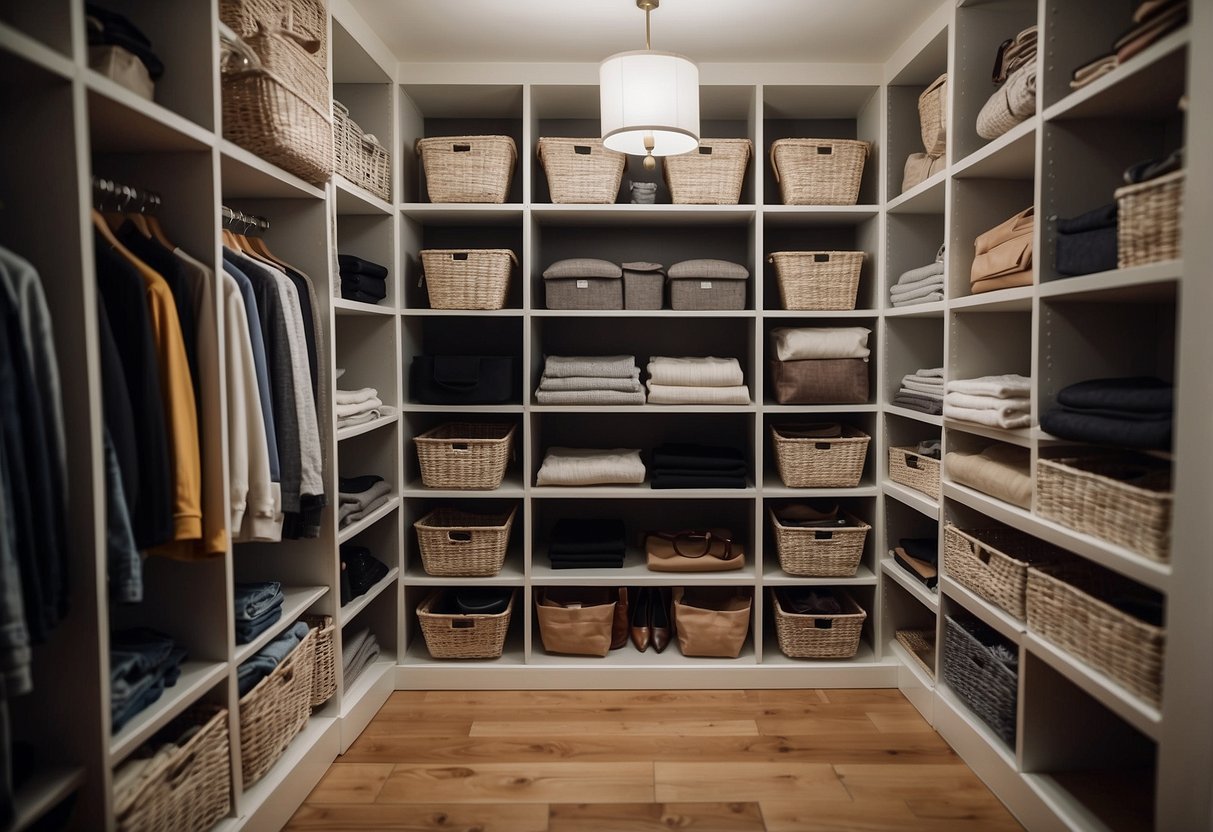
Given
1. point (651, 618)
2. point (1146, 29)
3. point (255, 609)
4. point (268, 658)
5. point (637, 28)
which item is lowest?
point (651, 618)

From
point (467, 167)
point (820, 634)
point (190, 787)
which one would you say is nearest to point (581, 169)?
point (467, 167)

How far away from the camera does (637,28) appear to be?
2.56 metres

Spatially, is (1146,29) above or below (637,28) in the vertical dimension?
below

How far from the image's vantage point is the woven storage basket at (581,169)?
9.29 ft

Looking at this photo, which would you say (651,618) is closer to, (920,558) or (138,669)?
(920,558)

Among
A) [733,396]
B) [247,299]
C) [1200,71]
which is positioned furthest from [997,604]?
[247,299]

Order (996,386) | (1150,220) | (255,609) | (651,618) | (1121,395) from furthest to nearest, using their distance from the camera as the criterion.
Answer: (651,618) → (996,386) → (255,609) → (1121,395) → (1150,220)

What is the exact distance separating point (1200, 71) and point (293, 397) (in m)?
2.05

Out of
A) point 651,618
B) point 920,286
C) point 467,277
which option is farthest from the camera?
point 651,618

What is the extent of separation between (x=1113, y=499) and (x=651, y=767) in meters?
1.47

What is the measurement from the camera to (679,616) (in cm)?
293

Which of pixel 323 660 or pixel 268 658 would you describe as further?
pixel 323 660

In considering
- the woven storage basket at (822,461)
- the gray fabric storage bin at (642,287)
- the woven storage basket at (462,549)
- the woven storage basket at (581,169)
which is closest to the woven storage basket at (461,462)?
the woven storage basket at (462,549)

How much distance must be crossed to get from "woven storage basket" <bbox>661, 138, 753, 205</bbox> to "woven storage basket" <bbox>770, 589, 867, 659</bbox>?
1580 millimetres
